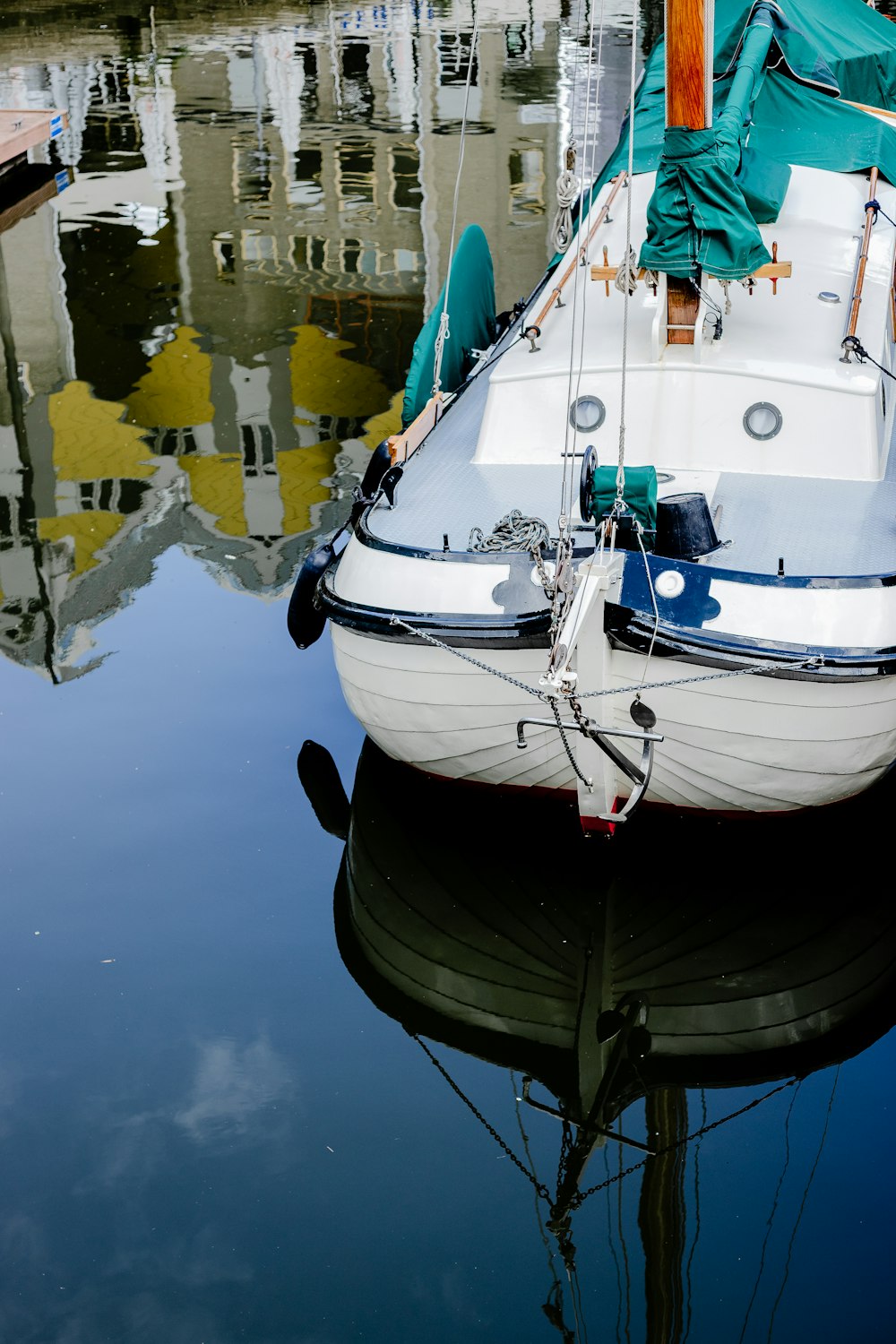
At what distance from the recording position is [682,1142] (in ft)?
20.0

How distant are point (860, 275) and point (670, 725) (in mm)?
3818

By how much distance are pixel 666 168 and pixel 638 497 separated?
2.14 m

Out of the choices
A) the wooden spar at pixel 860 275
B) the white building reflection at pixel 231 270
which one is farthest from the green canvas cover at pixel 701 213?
the white building reflection at pixel 231 270

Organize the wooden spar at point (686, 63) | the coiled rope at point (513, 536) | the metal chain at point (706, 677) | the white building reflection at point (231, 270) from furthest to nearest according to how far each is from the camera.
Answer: the white building reflection at point (231, 270) < the wooden spar at point (686, 63) < the coiled rope at point (513, 536) < the metal chain at point (706, 677)

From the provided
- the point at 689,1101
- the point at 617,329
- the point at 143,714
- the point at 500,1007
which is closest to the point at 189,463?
the point at 143,714

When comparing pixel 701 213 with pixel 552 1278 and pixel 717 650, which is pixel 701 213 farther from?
pixel 552 1278

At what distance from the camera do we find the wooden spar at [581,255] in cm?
870

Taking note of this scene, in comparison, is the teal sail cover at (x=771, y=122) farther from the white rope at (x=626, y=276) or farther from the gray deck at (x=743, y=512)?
the gray deck at (x=743, y=512)

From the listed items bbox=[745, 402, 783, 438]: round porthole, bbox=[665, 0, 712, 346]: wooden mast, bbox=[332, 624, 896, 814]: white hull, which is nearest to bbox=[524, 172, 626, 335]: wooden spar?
bbox=[665, 0, 712, 346]: wooden mast

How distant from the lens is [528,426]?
819 cm

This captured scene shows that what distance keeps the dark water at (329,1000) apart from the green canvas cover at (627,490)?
1.71 m

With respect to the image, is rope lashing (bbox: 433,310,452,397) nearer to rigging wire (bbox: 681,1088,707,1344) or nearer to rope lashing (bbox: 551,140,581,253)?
rope lashing (bbox: 551,140,581,253)

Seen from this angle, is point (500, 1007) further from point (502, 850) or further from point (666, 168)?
point (666, 168)

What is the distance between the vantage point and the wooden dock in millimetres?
19734
